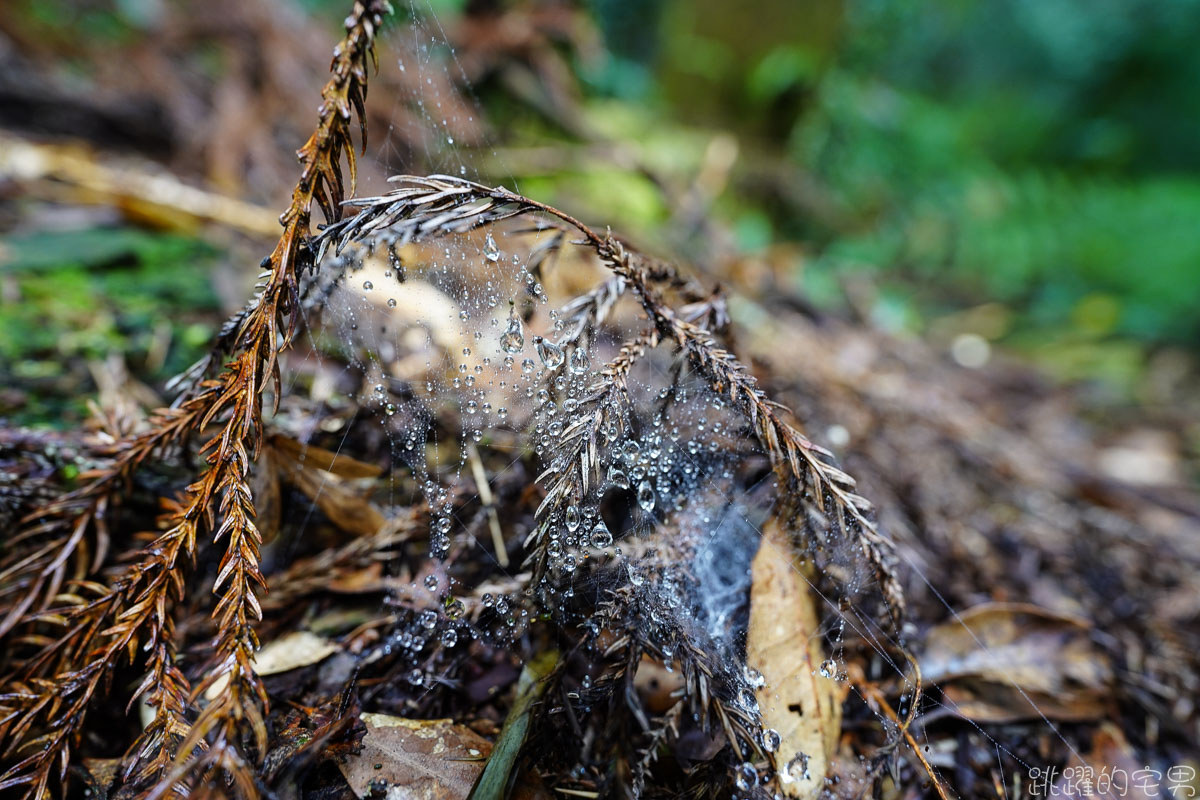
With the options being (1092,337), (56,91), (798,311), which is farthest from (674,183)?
(1092,337)

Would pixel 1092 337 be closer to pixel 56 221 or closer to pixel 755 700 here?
pixel 755 700

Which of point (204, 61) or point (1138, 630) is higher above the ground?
point (204, 61)

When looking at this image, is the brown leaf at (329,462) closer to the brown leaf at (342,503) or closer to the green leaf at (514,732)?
the brown leaf at (342,503)

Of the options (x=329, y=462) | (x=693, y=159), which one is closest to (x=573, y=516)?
(x=329, y=462)

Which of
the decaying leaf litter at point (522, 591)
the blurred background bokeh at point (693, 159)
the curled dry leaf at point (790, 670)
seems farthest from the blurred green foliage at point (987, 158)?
the curled dry leaf at point (790, 670)

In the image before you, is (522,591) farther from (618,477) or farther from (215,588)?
(215,588)

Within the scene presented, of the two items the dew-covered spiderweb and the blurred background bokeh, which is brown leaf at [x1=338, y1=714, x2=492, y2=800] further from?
the blurred background bokeh
